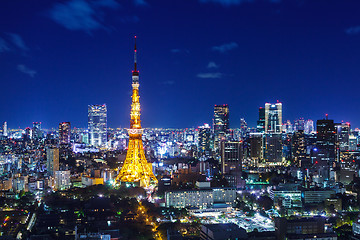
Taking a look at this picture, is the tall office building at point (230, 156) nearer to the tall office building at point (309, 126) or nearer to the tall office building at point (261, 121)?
the tall office building at point (261, 121)

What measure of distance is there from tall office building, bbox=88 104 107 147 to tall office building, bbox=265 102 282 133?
15662 millimetres

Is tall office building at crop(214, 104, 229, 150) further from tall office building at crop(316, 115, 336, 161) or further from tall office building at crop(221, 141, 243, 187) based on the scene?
tall office building at crop(221, 141, 243, 187)

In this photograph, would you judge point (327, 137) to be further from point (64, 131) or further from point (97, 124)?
point (97, 124)

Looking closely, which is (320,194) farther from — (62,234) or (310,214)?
(62,234)

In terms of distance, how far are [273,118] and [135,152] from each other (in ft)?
68.8

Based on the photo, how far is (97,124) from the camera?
41875mm

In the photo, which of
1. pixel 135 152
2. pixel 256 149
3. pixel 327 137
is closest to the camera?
pixel 135 152

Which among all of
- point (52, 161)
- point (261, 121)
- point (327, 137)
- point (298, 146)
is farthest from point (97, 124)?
point (52, 161)

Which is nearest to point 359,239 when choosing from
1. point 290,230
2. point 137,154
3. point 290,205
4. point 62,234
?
point 290,230

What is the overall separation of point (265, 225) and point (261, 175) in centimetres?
952

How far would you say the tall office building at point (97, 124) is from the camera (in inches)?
1629

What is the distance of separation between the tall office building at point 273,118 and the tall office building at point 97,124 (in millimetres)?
15662

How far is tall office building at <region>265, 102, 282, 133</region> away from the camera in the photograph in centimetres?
3500

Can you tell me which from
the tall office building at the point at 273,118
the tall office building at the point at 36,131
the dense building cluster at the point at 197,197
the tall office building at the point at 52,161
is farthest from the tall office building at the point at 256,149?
the tall office building at the point at 36,131
